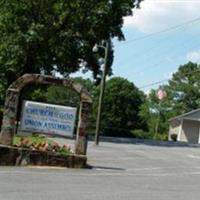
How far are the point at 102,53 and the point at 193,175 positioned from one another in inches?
1139

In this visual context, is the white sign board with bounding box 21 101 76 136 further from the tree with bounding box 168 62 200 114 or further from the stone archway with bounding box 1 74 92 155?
the tree with bounding box 168 62 200 114

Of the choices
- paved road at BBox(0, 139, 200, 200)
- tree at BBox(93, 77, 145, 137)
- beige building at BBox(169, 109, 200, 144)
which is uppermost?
tree at BBox(93, 77, 145, 137)

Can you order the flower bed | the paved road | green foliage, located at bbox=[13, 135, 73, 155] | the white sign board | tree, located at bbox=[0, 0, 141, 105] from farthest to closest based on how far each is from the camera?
tree, located at bbox=[0, 0, 141, 105], the white sign board, green foliage, located at bbox=[13, 135, 73, 155], the flower bed, the paved road

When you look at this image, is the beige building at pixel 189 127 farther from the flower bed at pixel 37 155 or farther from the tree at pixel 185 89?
the flower bed at pixel 37 155

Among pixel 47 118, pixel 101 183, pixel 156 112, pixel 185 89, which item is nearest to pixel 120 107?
pixel 185 89

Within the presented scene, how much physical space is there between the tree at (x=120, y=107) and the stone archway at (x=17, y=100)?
6498cm

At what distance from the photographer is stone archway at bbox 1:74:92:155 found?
20.7m

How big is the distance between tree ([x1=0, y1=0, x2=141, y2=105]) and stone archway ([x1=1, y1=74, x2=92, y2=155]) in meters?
22.6

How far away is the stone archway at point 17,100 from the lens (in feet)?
67.9

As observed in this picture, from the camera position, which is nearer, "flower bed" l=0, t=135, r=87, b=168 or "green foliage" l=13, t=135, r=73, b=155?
"flower bed" l=0, t=135, r=87, b=168

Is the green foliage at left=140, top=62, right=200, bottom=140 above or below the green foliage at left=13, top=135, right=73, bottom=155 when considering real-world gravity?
above

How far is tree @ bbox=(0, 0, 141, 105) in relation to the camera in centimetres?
4453

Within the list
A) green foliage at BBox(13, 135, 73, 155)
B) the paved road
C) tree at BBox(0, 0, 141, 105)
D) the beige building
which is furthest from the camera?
the beige building

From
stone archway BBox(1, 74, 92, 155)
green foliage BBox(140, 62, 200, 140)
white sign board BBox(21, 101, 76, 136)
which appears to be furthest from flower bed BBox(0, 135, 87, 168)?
green foliage BBox(140, 62, 200, 140)
